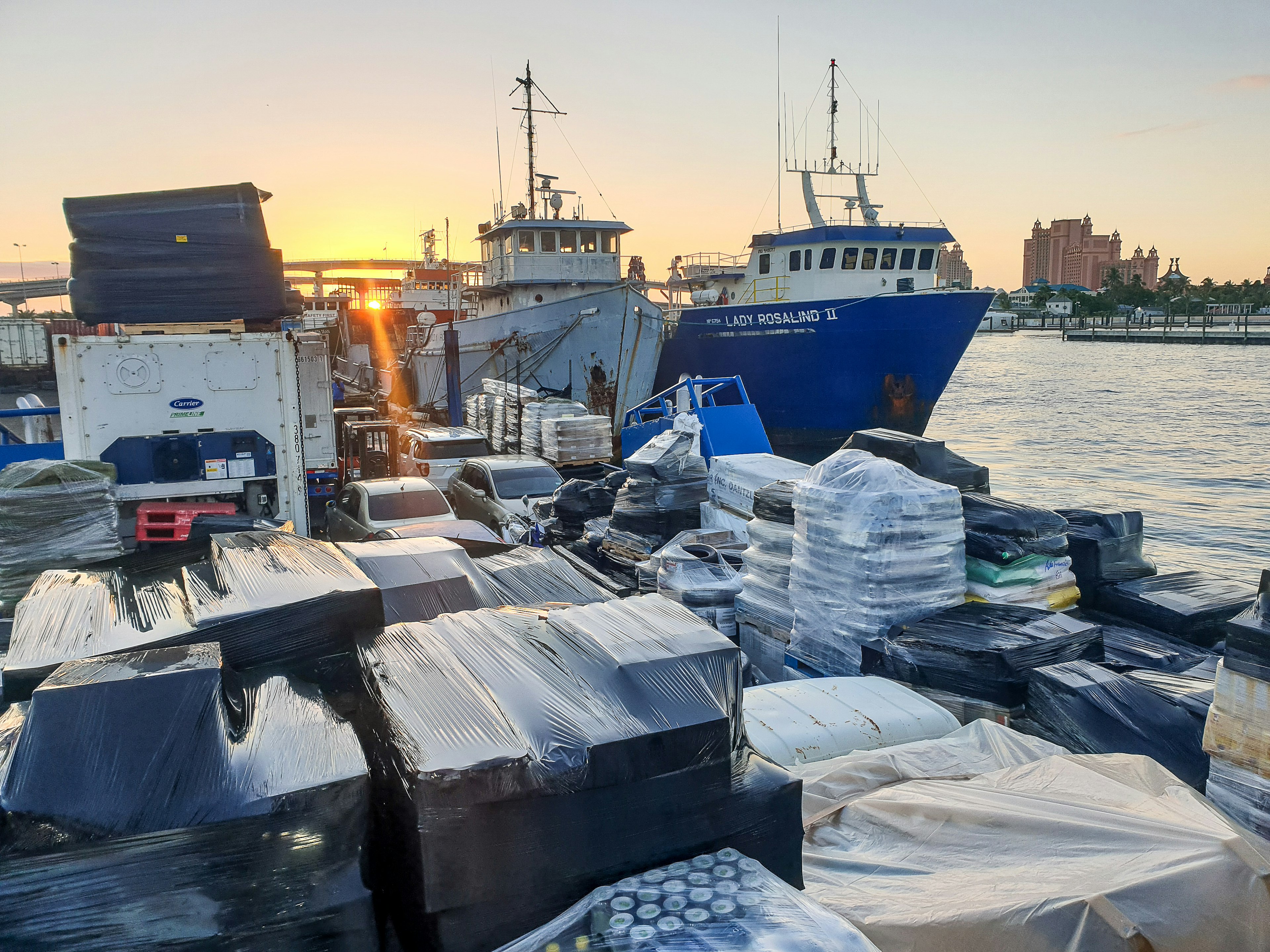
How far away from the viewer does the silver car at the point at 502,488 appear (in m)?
10.6

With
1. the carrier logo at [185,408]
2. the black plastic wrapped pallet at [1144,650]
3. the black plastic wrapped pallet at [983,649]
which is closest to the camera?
the black plastic wrapped pallet at [983,649]

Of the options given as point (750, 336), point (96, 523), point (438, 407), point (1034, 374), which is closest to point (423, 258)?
point (438, 407)

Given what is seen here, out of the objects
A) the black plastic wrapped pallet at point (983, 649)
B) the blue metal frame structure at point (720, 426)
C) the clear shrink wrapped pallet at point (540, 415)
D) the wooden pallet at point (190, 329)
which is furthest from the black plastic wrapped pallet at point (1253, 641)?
the clear shrink wrapped pallet at point (540, 415)

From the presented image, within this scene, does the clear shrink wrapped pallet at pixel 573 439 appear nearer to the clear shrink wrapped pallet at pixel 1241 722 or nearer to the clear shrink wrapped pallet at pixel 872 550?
the clear shrink wrapped pallet at pixel 872 550

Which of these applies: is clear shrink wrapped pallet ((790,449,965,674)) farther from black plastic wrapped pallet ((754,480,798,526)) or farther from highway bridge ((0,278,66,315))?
highway bridge ((0,278,66,315))

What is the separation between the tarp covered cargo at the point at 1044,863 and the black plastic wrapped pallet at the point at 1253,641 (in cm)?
53

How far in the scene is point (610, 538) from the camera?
25.2 feet

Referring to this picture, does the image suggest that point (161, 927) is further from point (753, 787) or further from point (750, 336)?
point (750, 336)

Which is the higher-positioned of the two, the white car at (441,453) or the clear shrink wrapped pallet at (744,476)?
the clear shrink wrapped pallet at (744,476)

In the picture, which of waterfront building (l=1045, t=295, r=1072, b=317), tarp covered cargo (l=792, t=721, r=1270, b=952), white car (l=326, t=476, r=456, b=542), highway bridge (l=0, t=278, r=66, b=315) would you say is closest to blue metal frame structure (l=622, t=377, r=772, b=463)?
white car (l=326, t=476, r=456, b=542)

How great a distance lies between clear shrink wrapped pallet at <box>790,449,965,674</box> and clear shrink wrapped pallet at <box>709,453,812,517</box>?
1.55 meters

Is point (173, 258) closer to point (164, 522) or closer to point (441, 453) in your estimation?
point (164, 522)

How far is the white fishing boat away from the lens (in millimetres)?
22250

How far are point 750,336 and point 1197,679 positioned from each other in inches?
736
